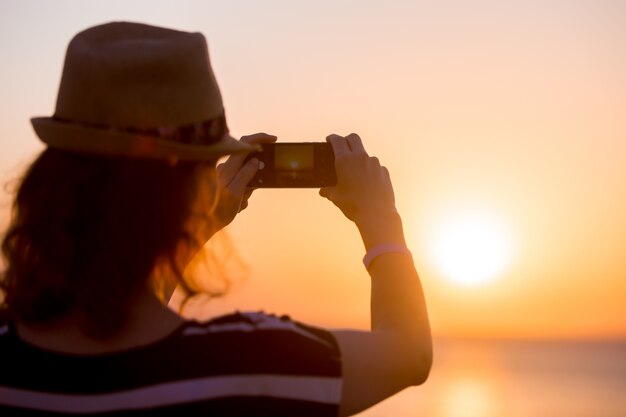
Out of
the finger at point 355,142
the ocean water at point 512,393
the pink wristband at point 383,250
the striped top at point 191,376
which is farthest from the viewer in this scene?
the ocean water at point 512,393

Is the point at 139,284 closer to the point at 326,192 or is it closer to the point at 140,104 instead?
the point at 140,104

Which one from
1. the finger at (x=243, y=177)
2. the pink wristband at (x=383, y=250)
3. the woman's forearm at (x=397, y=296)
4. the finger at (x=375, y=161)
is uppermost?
the finger at (x=375, y=161)

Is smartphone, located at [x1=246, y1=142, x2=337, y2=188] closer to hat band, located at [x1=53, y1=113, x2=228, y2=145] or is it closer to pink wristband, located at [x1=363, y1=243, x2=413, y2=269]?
pink wristband, located at [x1=363, y1=243, x2=413, y2=269]

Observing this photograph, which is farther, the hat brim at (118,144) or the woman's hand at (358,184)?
the woman's hand at (358,184)

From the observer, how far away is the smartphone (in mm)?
3072

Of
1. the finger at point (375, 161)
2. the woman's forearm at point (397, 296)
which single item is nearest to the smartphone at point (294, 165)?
the finger at point (375, 161)

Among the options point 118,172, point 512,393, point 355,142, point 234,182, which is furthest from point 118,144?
point 512,393

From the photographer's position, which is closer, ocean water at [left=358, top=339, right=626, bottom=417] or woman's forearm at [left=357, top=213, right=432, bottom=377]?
woman's forearm at [left=357, top=213, right=432, bottom=377]

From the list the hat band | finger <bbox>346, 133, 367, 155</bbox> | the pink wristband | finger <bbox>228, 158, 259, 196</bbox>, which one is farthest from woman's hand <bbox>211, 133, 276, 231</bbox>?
the hat band

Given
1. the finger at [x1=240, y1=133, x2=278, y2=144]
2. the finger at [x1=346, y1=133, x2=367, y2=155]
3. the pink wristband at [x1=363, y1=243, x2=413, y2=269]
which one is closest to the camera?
the pink wristband at [x1=363, y1=243, x2=413, y2=269]

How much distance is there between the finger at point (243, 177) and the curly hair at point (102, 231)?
0.83 meters

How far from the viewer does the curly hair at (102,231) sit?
2186 millimetres

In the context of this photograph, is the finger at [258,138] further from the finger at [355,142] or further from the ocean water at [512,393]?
the ocean water at [512,393]

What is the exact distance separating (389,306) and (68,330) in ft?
2.46
